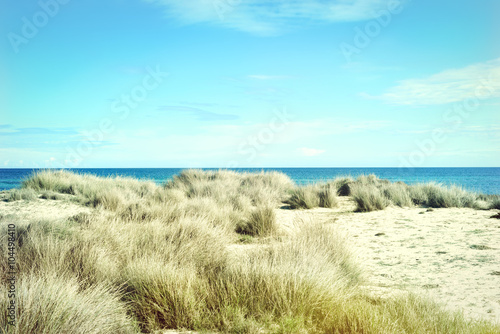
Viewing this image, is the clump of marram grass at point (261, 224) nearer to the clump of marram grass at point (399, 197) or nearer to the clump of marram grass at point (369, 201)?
the clump of marram grass at point (369, 201)

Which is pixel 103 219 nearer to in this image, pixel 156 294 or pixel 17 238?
pixel 17 238

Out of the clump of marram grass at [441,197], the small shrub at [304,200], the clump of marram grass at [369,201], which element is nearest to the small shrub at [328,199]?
the small shrub at [304,200]

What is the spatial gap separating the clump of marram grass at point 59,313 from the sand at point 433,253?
131 inches

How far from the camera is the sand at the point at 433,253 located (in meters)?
4.74

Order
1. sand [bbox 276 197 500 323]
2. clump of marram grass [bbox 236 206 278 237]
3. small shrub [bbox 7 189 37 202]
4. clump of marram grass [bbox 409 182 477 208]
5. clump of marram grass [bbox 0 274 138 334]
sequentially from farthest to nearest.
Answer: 1. clump of marram grass [bbox 409 182 477 208]
2. small shrub [bbox 7 189 37 202]
3. clump of marram grass [bbox 236 206 278 237]
4. sand [bbox 276 197 500 323]
5. clump of marram grass [bbox 0 274 138 334]

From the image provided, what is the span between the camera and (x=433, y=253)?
273 inches

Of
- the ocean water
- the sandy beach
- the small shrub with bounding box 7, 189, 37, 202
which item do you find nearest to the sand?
the sandy beach

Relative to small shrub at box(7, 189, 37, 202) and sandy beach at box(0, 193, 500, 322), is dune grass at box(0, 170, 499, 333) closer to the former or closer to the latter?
sandy beach at box(0, 193, 500, 322)

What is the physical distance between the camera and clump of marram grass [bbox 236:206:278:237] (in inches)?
→ 338

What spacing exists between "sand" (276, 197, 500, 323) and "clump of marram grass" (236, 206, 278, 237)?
97cm

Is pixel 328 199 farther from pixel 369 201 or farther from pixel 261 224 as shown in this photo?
pixel 261 224

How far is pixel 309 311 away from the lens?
3738 mm

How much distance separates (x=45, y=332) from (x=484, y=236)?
886 cm

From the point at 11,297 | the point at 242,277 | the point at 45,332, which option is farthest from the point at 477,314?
the point at 11,297
